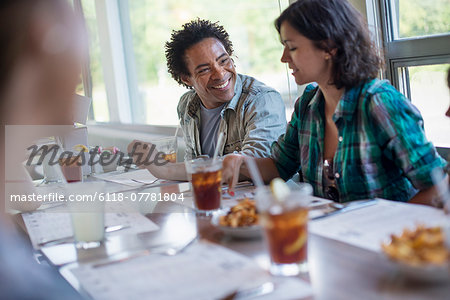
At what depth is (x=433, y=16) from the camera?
6.75 feet

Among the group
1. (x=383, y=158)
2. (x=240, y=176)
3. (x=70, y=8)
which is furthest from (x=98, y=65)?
(x=70, y=8)

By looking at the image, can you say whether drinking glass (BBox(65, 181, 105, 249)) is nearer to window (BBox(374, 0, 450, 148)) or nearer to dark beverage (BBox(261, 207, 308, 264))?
dark beverage (BBox(261, 207, 308, 264))

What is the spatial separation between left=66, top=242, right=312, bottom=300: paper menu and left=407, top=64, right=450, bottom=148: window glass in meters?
1.40

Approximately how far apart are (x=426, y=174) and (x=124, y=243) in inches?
33.7

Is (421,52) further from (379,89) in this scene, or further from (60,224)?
(60,224)

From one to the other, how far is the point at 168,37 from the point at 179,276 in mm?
3317

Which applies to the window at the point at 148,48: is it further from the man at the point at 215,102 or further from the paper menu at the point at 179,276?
the paper menu at the point at 179,276

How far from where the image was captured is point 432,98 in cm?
215

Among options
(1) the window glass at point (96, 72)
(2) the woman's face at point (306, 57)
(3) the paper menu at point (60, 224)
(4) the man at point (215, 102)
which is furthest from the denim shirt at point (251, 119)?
(1) the window glass at point (96, 72)

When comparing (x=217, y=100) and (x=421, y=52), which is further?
(x=217, y=100)

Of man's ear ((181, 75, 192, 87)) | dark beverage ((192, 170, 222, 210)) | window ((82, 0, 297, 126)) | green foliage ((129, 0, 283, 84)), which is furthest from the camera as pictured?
window ((82, 0, 297, 126))

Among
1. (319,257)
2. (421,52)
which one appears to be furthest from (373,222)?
(421,52)

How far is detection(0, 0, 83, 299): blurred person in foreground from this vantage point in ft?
2.72

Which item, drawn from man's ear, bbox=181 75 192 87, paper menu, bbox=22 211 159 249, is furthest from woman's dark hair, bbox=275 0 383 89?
man's ear, bbox=181 75 192 87
